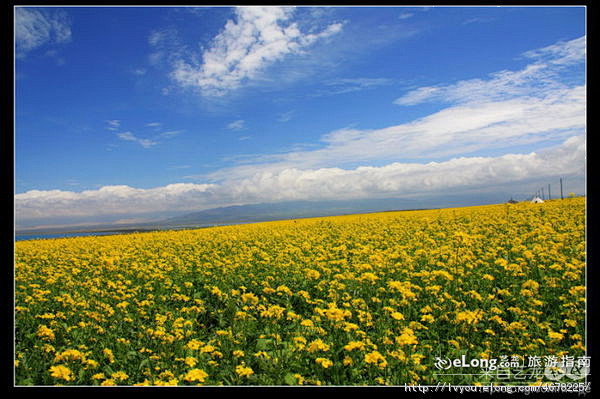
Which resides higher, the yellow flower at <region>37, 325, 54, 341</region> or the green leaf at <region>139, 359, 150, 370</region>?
the yellow flower at <region>37, 325, 54, 341</region>

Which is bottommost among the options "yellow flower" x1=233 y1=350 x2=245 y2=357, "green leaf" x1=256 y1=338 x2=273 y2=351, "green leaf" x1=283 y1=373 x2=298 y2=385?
"green leaf" x1=283 y1=373 x2=298 y2=385

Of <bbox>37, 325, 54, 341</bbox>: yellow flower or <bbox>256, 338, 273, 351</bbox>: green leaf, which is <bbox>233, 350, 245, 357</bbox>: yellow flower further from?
<bbox>37, 325, 54, 341</bbox>: yellow flower

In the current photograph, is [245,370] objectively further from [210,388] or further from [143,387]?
[143,387]

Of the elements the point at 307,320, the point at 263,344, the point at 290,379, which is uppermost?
the point at 307,320

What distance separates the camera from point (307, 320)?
3.43 metres

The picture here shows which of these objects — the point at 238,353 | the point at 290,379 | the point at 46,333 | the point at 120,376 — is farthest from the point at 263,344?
the point at 46,333

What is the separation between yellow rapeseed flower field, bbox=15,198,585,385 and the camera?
3240mm

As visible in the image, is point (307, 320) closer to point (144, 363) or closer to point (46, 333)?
point (144, 363)

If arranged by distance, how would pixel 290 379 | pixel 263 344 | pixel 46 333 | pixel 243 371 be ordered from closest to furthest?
pixel 243 371 < pixel 290 379 < pixel 263 344 < pixel 46 333

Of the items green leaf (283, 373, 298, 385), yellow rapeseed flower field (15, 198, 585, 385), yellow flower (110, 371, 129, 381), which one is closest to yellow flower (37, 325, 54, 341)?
yellow rapeseed flower field (15, 198, 585, 385)
